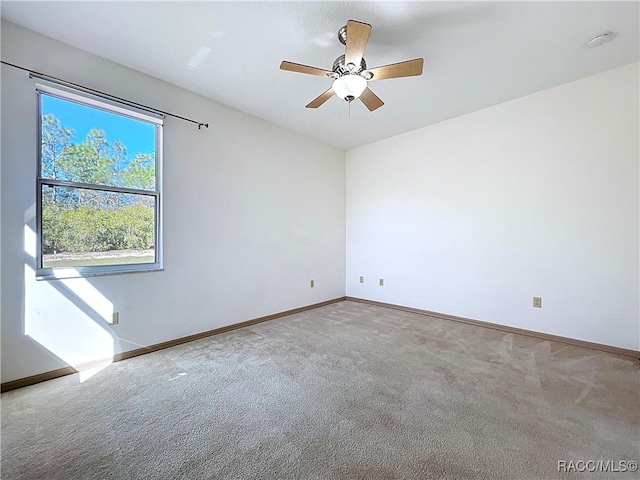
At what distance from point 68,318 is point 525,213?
4695 mm

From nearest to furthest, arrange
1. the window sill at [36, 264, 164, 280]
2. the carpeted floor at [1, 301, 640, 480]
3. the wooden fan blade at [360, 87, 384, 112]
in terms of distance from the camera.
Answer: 1. the carpeted floor at [1, 301, 640, 480]
2. the window sill at [36, 264, 164, 280]
3. the wooden fan blade at [360, 87, 384, 112]

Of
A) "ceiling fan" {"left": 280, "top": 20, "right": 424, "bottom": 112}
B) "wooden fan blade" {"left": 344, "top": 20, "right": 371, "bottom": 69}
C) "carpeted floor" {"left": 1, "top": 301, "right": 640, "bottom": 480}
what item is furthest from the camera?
"ceiling fan" {"left": 280, "top": 20, "right": 424, "bottom": 112}

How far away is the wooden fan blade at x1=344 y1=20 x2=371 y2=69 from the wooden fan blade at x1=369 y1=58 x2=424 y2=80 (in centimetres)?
16

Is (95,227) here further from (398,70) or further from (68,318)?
(398,70)

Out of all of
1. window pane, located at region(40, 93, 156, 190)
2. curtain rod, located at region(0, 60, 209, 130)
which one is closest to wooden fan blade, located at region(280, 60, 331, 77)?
curtain rod, located at region(0, 60, 209, 130)

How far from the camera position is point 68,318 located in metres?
2.32

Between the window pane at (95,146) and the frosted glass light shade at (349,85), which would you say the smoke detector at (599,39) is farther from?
the window pane at (95,146)

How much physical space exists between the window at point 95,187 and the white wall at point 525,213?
130 inches

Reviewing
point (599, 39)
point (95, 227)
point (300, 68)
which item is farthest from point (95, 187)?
point (599, 39)

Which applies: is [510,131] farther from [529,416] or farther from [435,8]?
[529,416]

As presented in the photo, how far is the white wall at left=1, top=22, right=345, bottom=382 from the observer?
2115mm

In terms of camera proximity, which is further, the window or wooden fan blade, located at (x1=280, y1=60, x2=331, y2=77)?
the window

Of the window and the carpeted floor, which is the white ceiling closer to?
the window

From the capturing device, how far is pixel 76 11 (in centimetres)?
198
